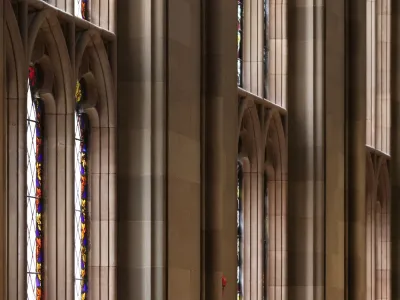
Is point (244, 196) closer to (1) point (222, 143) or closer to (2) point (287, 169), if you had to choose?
(2) point (287, 169)

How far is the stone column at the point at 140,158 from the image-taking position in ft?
47.3

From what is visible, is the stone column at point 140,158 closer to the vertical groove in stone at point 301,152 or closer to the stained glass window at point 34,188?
the stained glass window at point 34,188

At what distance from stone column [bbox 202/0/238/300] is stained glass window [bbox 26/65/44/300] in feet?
10.4

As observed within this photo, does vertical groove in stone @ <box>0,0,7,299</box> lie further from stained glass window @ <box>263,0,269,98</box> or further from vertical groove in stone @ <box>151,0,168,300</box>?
stained glass window @ <box>263,0,269,98</box>

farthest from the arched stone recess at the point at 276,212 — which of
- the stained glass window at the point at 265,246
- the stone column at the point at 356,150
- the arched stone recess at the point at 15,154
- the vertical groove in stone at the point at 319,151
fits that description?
the arched stone recess at the point at 15,154

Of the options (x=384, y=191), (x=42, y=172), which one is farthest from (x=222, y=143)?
(x=384, y=191)

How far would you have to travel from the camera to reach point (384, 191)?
85.0ft

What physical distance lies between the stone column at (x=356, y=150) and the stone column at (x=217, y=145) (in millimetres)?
5788

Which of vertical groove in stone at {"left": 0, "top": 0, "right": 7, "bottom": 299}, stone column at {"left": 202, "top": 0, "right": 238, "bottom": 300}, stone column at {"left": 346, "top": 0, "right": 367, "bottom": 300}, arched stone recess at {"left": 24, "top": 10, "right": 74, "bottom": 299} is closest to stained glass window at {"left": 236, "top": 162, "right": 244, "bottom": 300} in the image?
stone column at {"left": 202, "top": 0, "right": 238, "bottom": 300}

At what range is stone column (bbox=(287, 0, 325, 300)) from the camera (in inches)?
787

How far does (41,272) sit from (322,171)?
7752mm

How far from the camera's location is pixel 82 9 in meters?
14.2

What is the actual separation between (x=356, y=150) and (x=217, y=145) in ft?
21.2

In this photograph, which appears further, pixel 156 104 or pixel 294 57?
pixel 294 57
